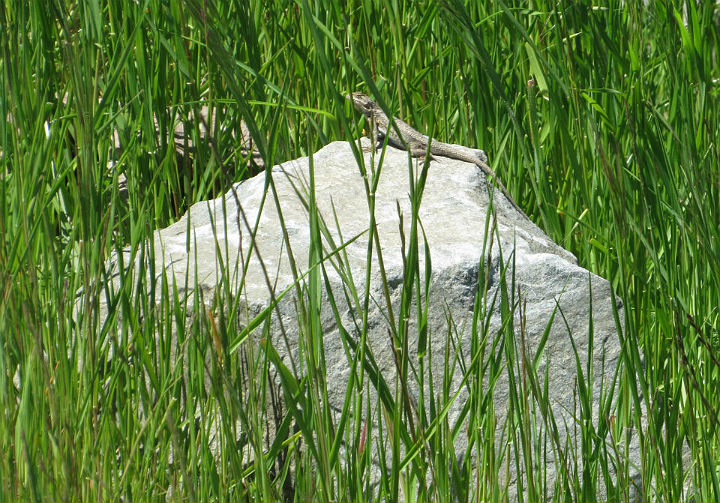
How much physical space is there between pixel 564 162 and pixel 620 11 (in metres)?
0.65

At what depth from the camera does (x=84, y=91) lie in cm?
110

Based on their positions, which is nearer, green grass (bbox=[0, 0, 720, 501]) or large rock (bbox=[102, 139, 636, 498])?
green grass (bbox=[0, 0, 720, 501])

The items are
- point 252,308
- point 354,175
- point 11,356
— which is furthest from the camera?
point 354,175

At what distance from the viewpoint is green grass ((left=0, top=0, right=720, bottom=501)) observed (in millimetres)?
1258

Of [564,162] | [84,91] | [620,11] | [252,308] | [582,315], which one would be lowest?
[582,315]

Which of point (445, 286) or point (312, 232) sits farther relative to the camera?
point (445, 286)

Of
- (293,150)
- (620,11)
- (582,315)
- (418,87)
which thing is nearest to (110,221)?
(582,315)

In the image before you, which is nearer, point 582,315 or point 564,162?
point 582,315

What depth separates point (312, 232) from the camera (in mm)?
1160

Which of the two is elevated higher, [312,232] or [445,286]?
[312,232]

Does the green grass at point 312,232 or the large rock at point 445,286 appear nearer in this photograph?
the green grass at point 312,232

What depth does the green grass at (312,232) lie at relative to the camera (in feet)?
4.13

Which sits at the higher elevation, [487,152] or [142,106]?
[142,106]

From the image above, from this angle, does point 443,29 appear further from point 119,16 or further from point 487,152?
point 119,16
